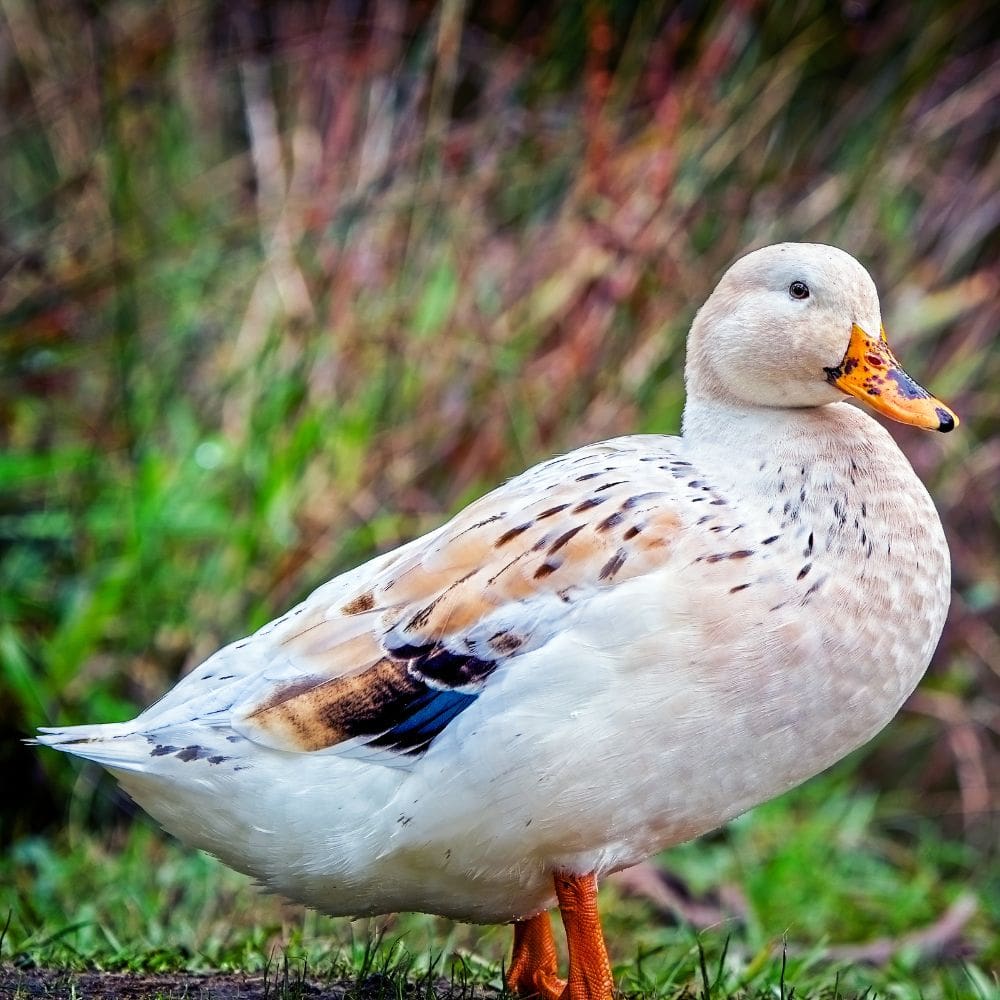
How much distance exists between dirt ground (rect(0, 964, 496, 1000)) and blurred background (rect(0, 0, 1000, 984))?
6.04ft

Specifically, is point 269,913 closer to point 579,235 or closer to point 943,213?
point 579,235

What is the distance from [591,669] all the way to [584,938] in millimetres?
588

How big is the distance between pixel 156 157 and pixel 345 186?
94cm

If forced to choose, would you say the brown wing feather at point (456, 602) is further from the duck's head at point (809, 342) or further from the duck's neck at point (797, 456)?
the duck's head at point (809, 342)

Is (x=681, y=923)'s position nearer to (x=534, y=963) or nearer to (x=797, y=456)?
(x=534, y=963)

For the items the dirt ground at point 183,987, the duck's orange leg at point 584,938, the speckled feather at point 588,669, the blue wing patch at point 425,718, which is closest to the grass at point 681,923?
the dirt ground at point 183,987

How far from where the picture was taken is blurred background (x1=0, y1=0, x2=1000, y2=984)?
5.73 meters

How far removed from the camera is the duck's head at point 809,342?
357cm

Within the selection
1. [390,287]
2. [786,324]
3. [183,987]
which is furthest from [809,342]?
[390,287]

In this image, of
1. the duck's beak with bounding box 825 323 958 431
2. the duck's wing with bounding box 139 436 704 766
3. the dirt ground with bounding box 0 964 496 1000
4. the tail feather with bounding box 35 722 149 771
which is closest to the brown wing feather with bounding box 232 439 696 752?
the duck's wing with bounding box 139 436 704 766

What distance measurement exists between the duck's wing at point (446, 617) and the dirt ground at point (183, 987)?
1.78 feet

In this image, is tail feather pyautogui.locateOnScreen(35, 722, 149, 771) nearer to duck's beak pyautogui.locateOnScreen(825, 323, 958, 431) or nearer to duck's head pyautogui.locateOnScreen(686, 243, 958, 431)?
duck's head pyautogui.locateOnScreen(686, 243, 958, 431)

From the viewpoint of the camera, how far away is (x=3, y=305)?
601cm

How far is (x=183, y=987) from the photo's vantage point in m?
3.58
